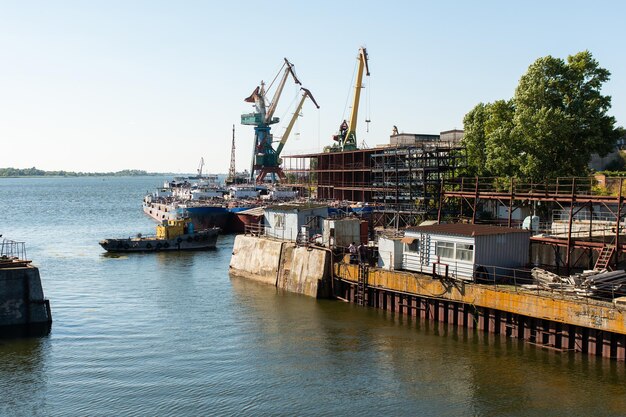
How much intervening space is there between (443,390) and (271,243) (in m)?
25.1

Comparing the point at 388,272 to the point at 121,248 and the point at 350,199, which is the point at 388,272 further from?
the point at 350,199

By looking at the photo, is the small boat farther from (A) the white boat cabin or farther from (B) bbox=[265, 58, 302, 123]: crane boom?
(B) bbox=[265, 58, 302, 123]: crane boom

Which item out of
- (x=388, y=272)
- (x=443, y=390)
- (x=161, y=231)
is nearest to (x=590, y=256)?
(x=388, y=272)

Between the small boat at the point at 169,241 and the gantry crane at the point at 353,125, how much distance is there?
4304cm

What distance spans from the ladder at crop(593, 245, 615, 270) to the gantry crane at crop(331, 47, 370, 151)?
7666 cm

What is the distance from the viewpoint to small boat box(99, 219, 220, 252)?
71.6 metres

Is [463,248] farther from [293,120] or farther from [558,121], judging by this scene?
[293,120]

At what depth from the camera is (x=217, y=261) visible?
66.0m

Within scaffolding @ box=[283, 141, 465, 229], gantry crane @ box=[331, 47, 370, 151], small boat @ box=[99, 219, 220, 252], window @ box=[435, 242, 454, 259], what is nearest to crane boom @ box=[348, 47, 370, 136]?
gantry crane @ box=[331, 47, 370, 151]

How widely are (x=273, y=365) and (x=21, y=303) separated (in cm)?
1574

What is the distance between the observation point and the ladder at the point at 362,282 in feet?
139

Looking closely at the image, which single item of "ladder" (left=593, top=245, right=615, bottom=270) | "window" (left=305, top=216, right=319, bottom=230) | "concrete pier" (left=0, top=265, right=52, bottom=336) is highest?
"window" (left=305, top=216, right=319, bottom=230)

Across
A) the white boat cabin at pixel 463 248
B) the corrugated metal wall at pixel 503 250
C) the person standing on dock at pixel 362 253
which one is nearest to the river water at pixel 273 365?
the person standing on dock at pixel 362 253

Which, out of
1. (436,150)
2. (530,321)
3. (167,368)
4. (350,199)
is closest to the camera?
(167,368)
